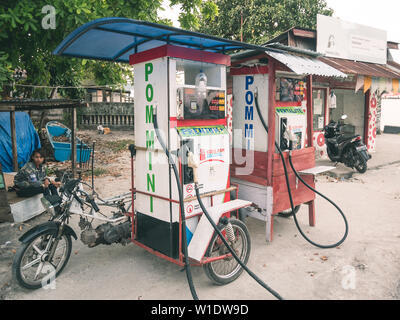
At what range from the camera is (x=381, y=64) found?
13938mm

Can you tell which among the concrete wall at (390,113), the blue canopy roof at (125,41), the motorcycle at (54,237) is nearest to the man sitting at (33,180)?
the motorcycle at (54,237)

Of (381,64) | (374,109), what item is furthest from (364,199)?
(381,64)

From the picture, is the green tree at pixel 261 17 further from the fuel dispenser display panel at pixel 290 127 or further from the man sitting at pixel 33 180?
the man sitting at pixel 33 180

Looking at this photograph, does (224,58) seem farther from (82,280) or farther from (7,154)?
(7,154)

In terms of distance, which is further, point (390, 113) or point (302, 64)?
point (390, 113)

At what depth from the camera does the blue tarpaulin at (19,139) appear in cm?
985

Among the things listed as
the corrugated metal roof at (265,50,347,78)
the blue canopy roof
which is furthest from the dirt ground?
the blue canopy roof

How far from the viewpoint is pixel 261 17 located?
18984 millimetres

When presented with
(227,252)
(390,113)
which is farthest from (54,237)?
(390,113)

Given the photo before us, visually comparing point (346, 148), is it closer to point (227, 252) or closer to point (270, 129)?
point (270, 129)

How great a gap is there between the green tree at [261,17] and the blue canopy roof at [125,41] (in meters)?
15.6

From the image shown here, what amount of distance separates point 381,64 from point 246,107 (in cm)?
1145

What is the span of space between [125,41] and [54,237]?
2579 mm

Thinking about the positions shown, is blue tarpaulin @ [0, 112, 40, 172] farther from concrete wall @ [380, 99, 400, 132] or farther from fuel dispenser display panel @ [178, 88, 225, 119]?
concrete wall @ [380, 99, 400, 132]
